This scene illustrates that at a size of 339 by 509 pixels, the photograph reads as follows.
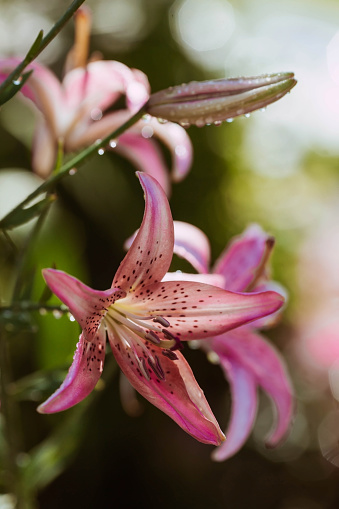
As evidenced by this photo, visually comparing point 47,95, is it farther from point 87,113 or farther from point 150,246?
point 150,246

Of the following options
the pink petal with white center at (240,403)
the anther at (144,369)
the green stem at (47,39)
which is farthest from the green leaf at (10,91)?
the pink petal with white center at (240,403)

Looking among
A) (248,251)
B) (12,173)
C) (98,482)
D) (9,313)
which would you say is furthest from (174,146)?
(98,482)

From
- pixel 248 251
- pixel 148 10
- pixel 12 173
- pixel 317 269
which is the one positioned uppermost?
pixel 148 10

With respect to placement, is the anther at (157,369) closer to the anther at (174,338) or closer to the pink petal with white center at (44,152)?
the anther at (174,338)

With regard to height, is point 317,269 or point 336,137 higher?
point 336,137

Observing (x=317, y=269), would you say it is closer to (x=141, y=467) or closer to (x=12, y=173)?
(x=141, y=467)

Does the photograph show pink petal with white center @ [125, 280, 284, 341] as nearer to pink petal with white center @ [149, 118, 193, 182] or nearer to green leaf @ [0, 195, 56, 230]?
green leaf @ [0, 195, 56, 230]

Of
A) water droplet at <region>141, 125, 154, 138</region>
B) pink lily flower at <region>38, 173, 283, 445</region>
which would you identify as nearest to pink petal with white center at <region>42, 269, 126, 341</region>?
pink lily flower at <region>38, 173, 283, 445</region>

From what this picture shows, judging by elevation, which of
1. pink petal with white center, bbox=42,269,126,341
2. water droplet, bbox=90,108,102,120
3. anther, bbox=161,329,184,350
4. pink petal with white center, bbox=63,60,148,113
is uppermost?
pink petal with white center, bbox=63,60,148,113
